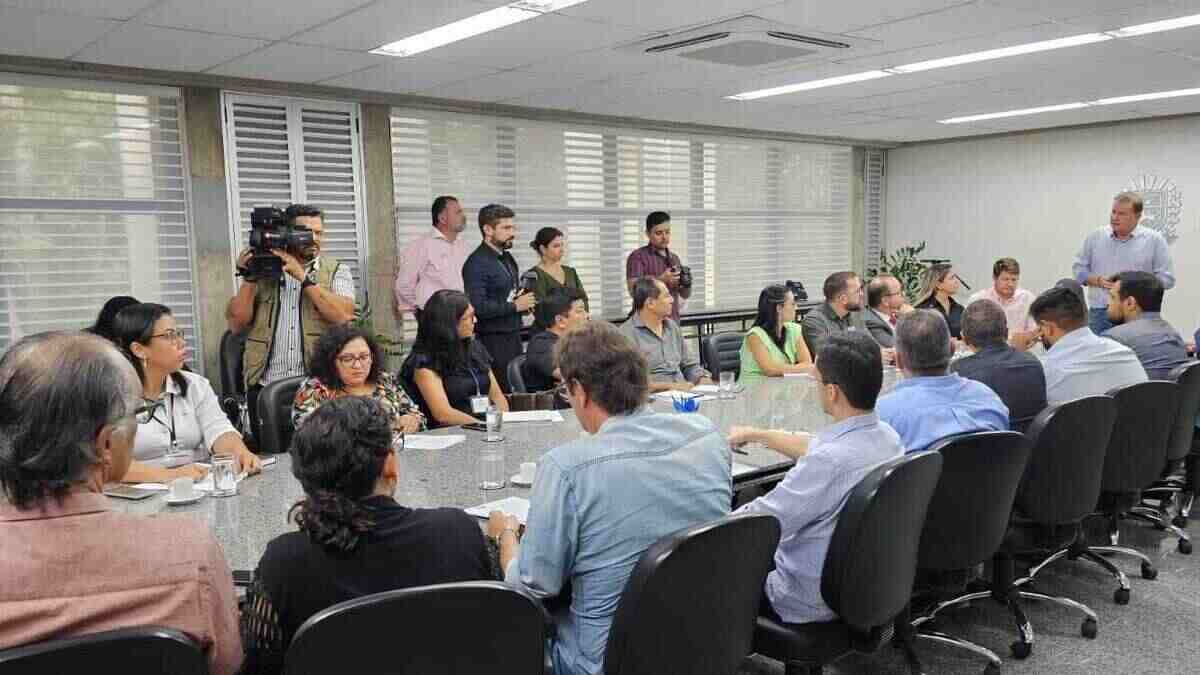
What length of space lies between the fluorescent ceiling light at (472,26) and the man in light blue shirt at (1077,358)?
2.34 meters

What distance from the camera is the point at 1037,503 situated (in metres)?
2.88

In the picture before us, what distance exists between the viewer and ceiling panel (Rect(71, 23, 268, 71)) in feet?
13.0

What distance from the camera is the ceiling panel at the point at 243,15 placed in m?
3.50

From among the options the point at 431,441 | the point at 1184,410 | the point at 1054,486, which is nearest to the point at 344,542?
the point at 431,441

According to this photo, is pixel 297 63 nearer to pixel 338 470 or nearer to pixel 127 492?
pixel 127 492

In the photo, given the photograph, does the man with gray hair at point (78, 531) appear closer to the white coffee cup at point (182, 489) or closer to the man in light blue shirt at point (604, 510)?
the man in light blue shirt at point (604, 510)

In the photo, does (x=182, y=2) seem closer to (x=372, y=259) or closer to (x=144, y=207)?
(x=144, y=207)

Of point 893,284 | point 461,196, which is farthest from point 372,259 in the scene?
point 893,284

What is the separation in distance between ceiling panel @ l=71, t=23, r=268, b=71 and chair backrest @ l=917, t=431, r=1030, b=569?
3560mm

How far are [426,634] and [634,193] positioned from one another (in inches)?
253

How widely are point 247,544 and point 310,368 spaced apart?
1276 mm

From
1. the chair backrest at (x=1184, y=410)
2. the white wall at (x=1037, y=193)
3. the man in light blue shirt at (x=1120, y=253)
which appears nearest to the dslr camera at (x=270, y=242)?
the chair backrest at (x=1184, y=410)

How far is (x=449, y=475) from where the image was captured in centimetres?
269

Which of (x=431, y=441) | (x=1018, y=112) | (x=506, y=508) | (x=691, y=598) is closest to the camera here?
(x=691, y=598)
